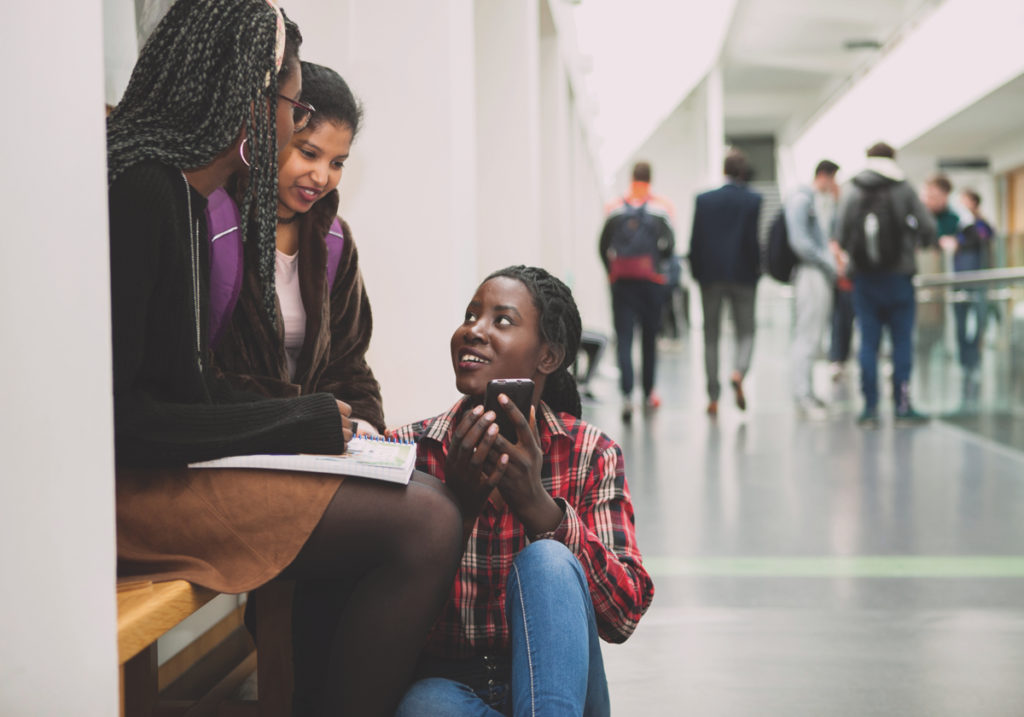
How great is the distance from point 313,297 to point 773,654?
1.62m

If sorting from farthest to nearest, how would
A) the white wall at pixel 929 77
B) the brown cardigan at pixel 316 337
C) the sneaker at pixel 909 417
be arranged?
the white wall at pixel 929 77 < the sneaker at pixel 909 417 < the brown cardigan at pixel 316 337

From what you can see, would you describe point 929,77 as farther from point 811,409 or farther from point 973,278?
point 811,409

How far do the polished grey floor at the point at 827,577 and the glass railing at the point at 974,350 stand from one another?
62 cm

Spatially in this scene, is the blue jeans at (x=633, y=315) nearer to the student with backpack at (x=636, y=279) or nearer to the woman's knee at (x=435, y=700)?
the student with backpack at (x=636, y=279)

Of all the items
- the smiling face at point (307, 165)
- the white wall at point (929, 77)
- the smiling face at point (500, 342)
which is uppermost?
the white wall at point (929, 77)

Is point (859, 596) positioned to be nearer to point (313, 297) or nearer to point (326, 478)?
point (313, 297)

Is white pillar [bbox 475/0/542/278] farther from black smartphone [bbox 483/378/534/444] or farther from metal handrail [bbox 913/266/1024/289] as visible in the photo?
black smartphone [bbox 483/378/534/444]

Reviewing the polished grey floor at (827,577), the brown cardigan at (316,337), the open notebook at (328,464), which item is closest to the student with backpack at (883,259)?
the polished grey floor at (827,577)

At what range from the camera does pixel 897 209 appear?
7594 millimetres

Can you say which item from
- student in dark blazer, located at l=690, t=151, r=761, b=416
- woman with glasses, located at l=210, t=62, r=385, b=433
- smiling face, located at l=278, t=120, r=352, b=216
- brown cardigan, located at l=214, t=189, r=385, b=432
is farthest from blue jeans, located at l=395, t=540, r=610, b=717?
student in dark blazer, located at l=690, t=151, r=761, b=416

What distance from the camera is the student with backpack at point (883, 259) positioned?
753 centimetres

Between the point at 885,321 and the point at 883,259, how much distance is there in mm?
536

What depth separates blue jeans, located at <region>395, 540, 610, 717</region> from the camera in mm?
1659

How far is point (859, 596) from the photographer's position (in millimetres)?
3572
